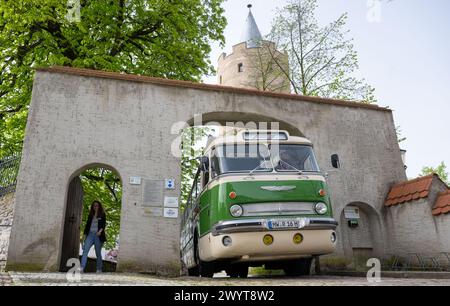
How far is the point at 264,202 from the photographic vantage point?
7.23 m

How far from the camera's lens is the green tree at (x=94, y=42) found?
14023 millimetres

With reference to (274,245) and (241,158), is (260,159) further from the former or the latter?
(274,245)

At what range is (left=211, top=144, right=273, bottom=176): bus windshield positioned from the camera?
7773 millimetres

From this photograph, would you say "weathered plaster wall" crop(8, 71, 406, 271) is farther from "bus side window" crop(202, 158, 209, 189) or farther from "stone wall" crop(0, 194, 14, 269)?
"stone wall" crop(0, 194, 14, 269)

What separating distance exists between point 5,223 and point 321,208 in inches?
404

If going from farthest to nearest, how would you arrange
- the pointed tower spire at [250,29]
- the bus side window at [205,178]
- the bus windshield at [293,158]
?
1. the pointed tower spire at [250,29]
2. the bus side window at [205,178]
3. the bus windshield at [293,158]

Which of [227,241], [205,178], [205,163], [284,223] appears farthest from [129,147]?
[284,223]

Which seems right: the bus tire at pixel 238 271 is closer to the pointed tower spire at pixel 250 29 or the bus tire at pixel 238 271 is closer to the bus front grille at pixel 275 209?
the bus front grille at pixel 275 209

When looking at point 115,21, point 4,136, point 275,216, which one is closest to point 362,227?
point 275,216

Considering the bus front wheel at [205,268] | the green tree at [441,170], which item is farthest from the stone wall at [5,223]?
the green tree at [441,170]

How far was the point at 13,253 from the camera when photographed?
8.82 metres

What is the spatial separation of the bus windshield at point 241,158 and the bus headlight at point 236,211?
2.86 ft

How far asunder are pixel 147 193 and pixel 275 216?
4.30 meters
